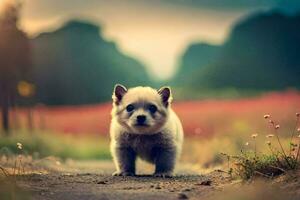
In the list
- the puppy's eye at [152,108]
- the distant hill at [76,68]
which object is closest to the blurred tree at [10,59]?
the distant hill at [76,68]

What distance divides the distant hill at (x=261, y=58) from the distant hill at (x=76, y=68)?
1.69 m

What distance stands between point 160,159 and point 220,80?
25.7 ft

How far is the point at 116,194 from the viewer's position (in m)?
5.87

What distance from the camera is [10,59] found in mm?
14406

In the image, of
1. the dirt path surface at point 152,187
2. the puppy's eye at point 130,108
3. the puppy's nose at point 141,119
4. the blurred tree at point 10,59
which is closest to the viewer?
the dirt path surface at point 152,187

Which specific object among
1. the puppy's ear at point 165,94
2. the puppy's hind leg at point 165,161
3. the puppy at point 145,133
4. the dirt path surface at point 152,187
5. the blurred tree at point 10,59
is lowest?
the dirt path surface at point 152,187

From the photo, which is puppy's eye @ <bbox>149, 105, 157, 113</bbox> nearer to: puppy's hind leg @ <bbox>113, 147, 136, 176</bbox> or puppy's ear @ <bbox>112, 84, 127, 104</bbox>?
puppy's ear @ <bbox>112, 84, 127, 104</bbox>

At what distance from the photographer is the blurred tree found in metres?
13.8

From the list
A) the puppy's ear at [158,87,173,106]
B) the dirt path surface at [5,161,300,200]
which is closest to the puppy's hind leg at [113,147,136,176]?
the dirt path surface at [5,161,300,200]

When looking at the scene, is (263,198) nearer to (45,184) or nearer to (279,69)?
(45,184)

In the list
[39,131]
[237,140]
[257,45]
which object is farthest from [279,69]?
[39,131]

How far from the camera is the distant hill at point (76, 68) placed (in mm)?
15594

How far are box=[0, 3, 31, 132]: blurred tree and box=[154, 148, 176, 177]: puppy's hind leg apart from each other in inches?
260

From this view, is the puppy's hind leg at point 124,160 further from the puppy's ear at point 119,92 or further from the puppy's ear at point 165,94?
the puppy's ear at point 165,94
